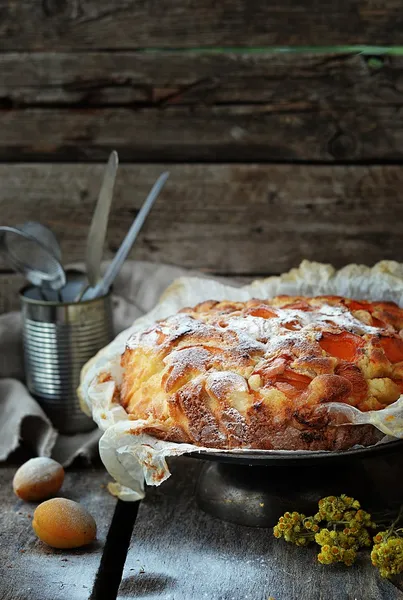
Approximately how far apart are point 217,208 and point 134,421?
3.29 ft

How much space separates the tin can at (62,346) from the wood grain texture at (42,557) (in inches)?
11.0

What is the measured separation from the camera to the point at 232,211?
234 centimetres

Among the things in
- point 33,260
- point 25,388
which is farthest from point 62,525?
point 33,260

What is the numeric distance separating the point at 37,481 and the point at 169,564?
371 millimetres

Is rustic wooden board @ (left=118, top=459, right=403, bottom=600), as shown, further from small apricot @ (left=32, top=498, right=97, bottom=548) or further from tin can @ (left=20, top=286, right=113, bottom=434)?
tin can @ (left=20, top=286, right=113, bottom=434)

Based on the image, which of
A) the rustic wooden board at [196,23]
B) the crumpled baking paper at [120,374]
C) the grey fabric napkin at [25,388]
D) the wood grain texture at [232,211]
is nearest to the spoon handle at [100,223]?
the crumpled baking paper at [120,374]

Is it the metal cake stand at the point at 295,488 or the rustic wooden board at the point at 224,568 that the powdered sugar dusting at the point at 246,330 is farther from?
the rustic wooden board at the point at 224,568

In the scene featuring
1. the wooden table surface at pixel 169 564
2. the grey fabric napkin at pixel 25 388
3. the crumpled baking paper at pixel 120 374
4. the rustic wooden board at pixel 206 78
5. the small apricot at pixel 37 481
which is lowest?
the grey fabric napkin at pixel 25 388

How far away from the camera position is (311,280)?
1977mm

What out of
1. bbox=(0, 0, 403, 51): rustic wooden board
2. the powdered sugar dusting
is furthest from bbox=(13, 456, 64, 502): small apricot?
bbox=(0, 0, 403, 51): rustic wooden board

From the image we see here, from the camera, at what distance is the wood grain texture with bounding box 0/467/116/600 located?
1338 millimetres

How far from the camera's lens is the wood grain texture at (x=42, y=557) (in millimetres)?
1338

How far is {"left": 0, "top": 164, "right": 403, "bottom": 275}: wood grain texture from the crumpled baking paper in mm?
352

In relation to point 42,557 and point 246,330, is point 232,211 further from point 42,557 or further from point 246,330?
point 42,557
